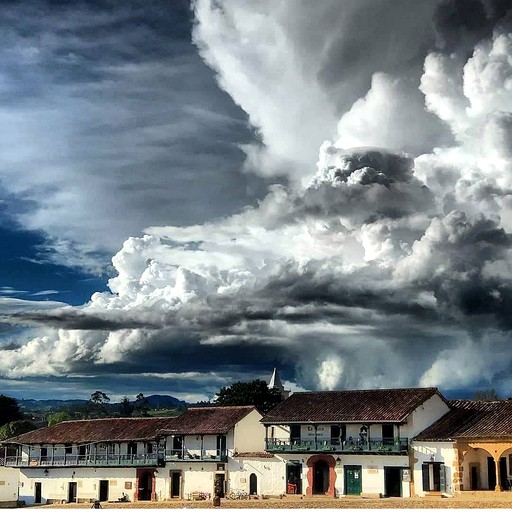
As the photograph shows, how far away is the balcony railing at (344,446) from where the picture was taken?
56.7 meters

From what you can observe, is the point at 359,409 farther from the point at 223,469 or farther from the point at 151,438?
the point at 151,438

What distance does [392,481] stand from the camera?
57.0 m

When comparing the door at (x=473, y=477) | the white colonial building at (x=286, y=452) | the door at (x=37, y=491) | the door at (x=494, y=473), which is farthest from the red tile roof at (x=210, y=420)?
the door at (x=494, y=473)

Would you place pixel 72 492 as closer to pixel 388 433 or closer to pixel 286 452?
pixel 286 452

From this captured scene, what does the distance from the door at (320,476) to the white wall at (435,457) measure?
22.2 feet

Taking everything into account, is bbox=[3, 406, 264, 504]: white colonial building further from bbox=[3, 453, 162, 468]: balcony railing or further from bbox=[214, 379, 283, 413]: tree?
bbox=[214, 379, 283, 413]: tree

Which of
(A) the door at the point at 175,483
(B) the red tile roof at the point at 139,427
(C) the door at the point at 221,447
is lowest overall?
(A) the door at the point at 175,483

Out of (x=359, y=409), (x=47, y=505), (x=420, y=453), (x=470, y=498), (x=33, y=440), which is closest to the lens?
(x=470, y=498)

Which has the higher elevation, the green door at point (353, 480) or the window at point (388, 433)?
the window at point (388, 433)

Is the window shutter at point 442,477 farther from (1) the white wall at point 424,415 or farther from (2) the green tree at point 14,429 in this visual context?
(2) the green tree at point 14,429

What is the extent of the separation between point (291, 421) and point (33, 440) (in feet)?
82.2

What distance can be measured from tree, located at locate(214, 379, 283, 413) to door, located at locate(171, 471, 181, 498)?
99.4 ft

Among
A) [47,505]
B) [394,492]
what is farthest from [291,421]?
[47,505]

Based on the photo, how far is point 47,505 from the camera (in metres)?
68.8
